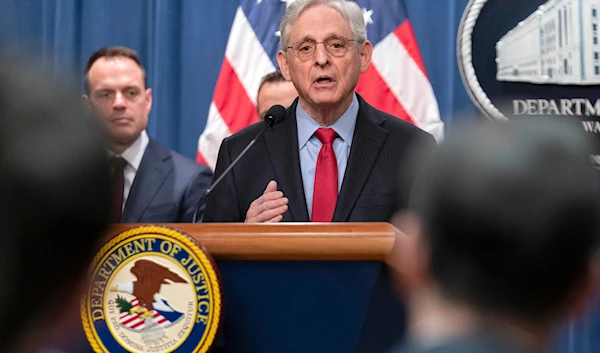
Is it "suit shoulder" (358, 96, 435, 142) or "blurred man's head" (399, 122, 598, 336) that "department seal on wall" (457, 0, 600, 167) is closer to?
"suit shoulder" (358, 96, 435, 142)

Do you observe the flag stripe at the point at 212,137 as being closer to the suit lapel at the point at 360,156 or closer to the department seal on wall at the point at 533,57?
the department seal on wall at the point at 533,57

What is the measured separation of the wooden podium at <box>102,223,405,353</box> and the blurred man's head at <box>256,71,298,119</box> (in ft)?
6.64

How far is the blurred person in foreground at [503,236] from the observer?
30.3 inches

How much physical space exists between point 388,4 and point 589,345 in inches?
75.0

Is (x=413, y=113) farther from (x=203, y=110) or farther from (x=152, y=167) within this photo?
(x=152, y=167)

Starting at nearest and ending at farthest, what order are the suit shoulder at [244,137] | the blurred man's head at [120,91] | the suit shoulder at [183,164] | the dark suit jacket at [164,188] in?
the suit shoulder at [244,137], the dark suit jacket at [164,188], the suit shoulder at [183,164], the blurred man's head at [120,91]

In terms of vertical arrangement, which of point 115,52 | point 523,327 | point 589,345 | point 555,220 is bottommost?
point 589,345

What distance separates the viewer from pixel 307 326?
1.71m

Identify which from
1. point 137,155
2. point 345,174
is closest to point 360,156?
point 345,174

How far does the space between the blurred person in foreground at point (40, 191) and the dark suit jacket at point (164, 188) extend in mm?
2730

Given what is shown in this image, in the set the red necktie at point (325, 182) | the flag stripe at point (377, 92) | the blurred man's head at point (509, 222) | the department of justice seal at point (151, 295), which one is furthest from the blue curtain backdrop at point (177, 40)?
the blurred man's head at point (509, 222)

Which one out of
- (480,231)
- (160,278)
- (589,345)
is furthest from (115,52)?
(480,231)

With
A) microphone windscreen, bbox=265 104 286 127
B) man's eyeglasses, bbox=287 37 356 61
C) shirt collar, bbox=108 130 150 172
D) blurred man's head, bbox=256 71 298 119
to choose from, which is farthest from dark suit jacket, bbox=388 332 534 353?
blurred man's head, bbox=256 71 298 119

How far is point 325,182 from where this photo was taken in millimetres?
2443
